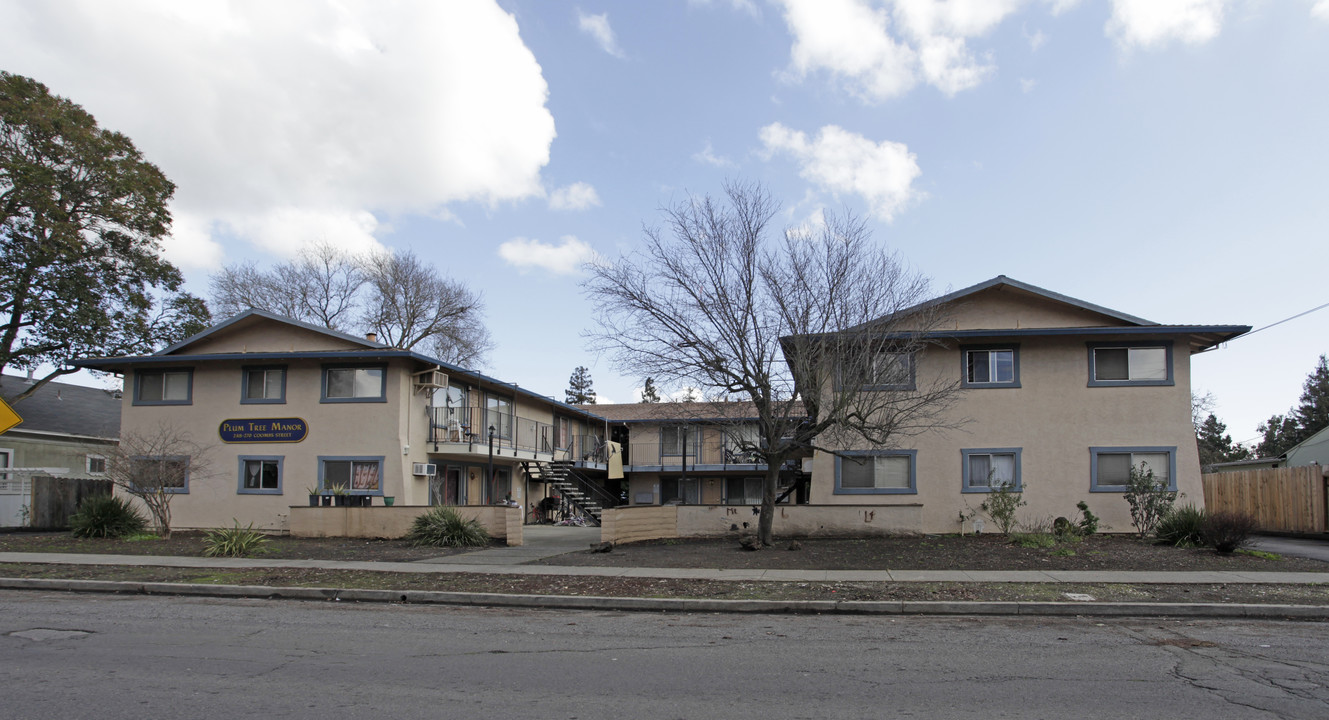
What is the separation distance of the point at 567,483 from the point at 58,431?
18.2 meters

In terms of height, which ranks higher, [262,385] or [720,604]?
[262,385]

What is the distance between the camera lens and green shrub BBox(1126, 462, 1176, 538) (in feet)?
60.7

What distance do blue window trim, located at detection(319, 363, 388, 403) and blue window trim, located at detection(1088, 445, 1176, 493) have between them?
18.0 meters

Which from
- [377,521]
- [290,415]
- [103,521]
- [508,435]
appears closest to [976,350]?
[508,435]

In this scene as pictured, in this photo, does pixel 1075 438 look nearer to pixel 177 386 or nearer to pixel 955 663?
pixel 955 663

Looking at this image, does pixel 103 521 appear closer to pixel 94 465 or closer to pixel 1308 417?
pixel 94 465

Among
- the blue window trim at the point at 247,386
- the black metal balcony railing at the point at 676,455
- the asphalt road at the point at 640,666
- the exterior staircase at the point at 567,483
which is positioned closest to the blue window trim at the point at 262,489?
the blue window trim at the point at 247,386

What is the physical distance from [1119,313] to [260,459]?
22629 mm

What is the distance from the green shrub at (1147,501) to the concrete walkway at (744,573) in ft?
16.8

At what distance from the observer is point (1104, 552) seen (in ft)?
→ 51.5

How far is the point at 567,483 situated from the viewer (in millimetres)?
31344

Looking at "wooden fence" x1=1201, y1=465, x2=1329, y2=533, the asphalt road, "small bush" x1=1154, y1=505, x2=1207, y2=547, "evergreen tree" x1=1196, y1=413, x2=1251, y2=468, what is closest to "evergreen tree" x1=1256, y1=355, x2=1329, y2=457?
"evergreen tree" x1=1196, y1=413, x2=1251, y2=468

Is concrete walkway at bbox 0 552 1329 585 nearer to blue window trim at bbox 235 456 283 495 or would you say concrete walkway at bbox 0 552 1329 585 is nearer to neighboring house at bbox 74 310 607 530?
neighboring house at bbox 74 310 607 530

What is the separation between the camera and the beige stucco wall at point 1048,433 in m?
20.5
